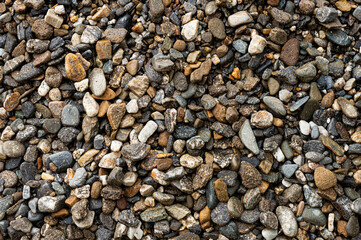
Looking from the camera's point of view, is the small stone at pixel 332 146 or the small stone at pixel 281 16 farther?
the small stone at pixel 281 16

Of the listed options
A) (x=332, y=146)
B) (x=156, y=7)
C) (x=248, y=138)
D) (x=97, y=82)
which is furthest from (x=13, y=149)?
(x=332, y=146)

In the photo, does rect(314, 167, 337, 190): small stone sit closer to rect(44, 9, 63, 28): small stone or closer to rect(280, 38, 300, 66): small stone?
rect(280, 38, 300, 66): small stone

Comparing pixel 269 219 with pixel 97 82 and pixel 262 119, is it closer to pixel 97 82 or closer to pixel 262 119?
pixel 262 119

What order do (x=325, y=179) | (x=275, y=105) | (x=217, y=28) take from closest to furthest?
(x=325, y=179) < (x=275, y=105) < (x=217, y=28)

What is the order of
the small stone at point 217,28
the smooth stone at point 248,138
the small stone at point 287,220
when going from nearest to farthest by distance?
1. the small stone at point 287,220
2. the smooth stone at point 248,138
3. the small stone at point 217,28

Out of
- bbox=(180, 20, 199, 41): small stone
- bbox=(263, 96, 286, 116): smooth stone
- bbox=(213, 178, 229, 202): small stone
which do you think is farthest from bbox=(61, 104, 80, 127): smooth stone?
bbox=(263, 96, 286, 116): smooth stone

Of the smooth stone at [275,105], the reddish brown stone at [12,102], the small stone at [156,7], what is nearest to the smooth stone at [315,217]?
the smooth stone at [275,105]

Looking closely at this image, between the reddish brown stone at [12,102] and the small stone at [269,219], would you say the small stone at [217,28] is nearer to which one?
the small stone at [269,219]
